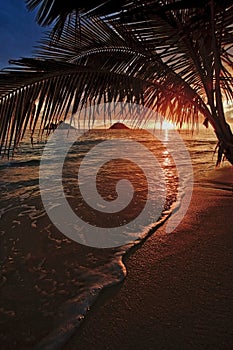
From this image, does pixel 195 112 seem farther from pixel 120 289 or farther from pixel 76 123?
pixel 120 289

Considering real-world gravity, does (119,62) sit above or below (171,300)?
above

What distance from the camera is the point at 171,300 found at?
1.91 m

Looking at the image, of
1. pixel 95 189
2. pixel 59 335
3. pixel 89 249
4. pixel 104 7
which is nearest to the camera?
pixel 59 335

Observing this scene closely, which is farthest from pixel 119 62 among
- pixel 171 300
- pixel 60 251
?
pixel 171 300

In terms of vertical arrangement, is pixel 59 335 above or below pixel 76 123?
below

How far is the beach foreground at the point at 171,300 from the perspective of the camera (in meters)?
1.57

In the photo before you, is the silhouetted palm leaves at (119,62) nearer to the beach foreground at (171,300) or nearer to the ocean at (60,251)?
the ocean at (60,251)

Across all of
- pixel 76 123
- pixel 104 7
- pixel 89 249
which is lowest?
pixel 89 249

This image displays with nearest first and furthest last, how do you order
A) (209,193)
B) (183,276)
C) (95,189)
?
(183,276)
(209,193)
(95,189)

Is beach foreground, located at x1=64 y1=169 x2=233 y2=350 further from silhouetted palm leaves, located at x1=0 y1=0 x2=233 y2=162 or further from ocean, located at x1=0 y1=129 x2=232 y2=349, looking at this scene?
silhouetted palm leaves, located at x1=0 y1=0 x2=233 y2=162

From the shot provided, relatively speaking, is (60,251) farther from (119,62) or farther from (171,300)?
(119,62)

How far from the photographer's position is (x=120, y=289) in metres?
2.11

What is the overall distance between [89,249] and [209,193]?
8.79 feet

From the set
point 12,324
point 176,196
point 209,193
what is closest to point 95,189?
point 176,196
